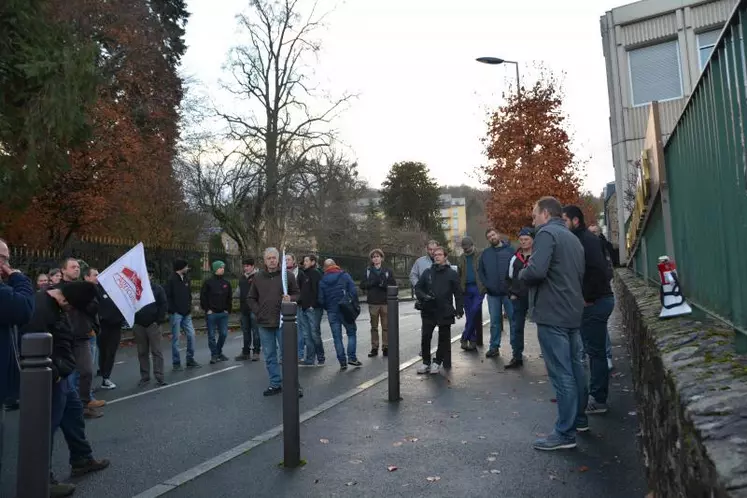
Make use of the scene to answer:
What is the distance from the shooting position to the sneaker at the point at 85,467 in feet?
17.1

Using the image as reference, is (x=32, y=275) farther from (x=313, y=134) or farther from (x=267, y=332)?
(x=313, y=134)

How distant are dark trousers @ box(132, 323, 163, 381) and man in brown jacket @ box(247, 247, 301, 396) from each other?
1.92 m

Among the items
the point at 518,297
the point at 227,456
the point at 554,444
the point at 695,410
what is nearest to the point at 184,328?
the point at 518,297

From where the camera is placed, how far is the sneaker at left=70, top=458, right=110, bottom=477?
521 cm

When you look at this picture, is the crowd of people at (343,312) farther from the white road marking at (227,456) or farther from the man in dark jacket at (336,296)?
the white road marking at (227,456)

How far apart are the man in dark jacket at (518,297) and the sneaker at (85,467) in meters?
5.82

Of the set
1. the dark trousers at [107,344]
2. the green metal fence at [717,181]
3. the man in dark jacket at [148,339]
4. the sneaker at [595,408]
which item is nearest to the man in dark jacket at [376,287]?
the man in dark jacket at [148,339]

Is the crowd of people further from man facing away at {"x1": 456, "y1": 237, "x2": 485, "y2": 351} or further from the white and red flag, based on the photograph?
the white and red flag

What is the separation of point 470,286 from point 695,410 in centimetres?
945

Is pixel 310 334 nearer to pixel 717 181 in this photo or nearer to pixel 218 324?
pixel 218 324

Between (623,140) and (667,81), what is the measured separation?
2.30m

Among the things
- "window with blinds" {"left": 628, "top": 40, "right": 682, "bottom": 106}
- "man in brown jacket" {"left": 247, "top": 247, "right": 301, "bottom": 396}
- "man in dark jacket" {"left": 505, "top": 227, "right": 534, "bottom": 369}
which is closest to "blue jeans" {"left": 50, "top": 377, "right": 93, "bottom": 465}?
"man in brown jacket" {"left": 247, "top": 247, "right": 301, "bottom": 396}

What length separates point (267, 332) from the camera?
862cm

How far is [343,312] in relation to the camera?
10734 mm
